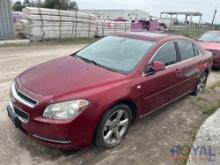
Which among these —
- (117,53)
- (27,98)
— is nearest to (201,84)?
(117,53)

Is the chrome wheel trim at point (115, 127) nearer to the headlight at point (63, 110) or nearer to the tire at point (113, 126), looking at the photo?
the tire at point (113, 126)

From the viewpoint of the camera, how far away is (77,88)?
2.89 meters

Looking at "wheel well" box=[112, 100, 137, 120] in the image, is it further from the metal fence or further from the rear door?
the metal fence

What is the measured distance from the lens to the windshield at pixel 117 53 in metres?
3.61

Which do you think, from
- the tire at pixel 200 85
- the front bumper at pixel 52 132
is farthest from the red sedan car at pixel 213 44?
the front bumper at pixel 52 132

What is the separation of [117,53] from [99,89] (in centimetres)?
117

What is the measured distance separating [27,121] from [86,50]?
199cm

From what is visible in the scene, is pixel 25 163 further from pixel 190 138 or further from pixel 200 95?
pixel 200 95

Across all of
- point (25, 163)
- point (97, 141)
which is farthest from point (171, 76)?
point (25, 163)

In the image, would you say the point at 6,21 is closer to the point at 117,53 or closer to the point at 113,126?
the point at 117,53

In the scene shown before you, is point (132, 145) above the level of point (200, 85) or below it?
below

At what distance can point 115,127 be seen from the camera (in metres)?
3.35

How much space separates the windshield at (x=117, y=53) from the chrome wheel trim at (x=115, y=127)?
2.12 ft

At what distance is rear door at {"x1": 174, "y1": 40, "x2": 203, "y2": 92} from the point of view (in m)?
4.58
